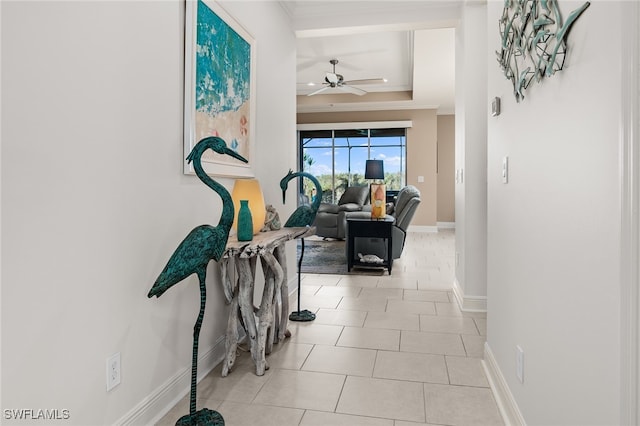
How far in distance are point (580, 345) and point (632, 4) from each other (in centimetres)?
79

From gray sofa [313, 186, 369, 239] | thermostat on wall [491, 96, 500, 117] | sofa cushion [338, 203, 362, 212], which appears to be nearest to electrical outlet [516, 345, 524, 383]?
thermostat on wall [491, 96, 500, 117]

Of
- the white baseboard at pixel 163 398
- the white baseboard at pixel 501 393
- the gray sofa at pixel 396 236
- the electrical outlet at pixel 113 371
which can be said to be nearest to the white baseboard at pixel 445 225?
the gray sofa at pixel 396 236

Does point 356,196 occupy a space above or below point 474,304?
above

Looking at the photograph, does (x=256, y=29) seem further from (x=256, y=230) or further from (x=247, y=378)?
(x=247, y=378)

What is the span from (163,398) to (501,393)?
155 cm

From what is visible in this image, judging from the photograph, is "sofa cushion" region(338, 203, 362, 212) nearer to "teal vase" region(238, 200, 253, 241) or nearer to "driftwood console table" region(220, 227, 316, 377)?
"driftwood console table" region(220, 227, 316, 377)

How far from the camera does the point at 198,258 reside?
1.58m

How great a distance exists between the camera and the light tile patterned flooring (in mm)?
1843

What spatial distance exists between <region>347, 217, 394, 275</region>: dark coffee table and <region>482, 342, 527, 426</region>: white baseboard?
2449mm

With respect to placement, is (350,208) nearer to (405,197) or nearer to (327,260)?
(327,260)

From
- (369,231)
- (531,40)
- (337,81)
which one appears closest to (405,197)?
(369,231)

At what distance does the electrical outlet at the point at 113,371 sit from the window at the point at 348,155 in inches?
324

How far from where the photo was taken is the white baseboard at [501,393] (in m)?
1.65

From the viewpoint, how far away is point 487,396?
1990mm
